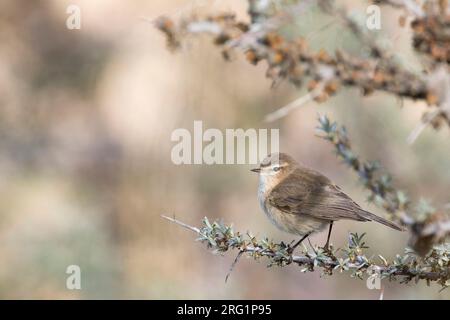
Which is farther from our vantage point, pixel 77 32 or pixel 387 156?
pixel 77 32

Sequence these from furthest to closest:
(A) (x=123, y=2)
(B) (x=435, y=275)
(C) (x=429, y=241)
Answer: (A) (x=123, y=2)
(B) (x=435, y=275)
(C) (x=429, y=241)

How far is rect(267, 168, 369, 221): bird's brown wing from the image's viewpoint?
4.34 meters

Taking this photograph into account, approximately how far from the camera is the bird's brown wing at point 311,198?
4340 millimetres

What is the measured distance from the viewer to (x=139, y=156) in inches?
350

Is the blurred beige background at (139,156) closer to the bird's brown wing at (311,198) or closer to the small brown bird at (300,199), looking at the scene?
the small brown bird at (300,199)

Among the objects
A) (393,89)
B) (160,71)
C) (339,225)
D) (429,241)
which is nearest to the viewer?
(429,241)

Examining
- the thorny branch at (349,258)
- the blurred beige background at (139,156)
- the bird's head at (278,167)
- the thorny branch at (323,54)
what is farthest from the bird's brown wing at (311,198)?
the thorny branch at (323,54)

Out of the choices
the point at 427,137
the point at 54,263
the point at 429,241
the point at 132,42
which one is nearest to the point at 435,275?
the point at 429,241

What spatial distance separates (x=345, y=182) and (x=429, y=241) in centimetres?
591

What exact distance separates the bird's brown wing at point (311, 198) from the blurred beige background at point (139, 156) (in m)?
1.49

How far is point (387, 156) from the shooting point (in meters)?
6.62

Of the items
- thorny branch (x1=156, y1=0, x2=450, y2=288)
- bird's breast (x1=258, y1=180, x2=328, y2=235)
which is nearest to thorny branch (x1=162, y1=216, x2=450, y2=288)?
thorny branch (x1=156, y1=0, x2=450, y2=288)

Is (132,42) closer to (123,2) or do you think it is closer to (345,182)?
(123,2)

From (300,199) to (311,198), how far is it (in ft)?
0.36
